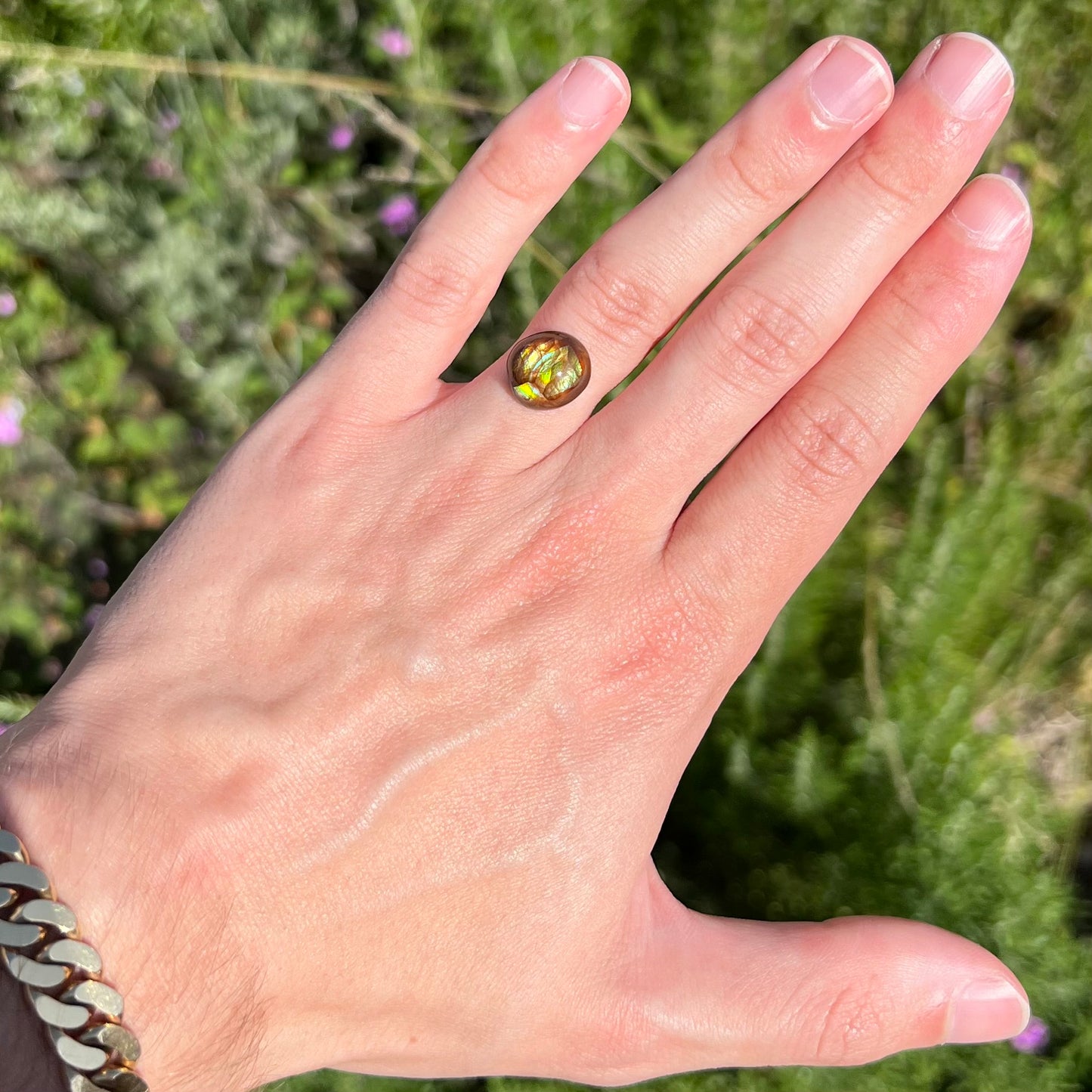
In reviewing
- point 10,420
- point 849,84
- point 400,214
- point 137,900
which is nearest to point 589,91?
point 849,84

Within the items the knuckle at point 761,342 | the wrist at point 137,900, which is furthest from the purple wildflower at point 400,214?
the wrist at point 137,900

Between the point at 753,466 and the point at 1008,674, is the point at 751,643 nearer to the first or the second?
the point at 753,466

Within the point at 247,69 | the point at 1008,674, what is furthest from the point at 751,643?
the point at 247,69

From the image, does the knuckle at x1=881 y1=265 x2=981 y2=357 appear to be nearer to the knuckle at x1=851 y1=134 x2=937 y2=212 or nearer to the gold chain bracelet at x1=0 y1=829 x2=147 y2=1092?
the knuckle at x1=851 y1=134 x2=937 y2=212

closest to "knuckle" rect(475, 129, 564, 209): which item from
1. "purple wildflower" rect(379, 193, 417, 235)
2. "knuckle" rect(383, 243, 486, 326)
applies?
"knuckle" rect(383, 243, 486, 326)

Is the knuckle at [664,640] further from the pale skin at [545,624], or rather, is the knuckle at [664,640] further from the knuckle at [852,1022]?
the knuckle at [852,1022]

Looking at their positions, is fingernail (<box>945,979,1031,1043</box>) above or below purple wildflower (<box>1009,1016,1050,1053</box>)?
above
